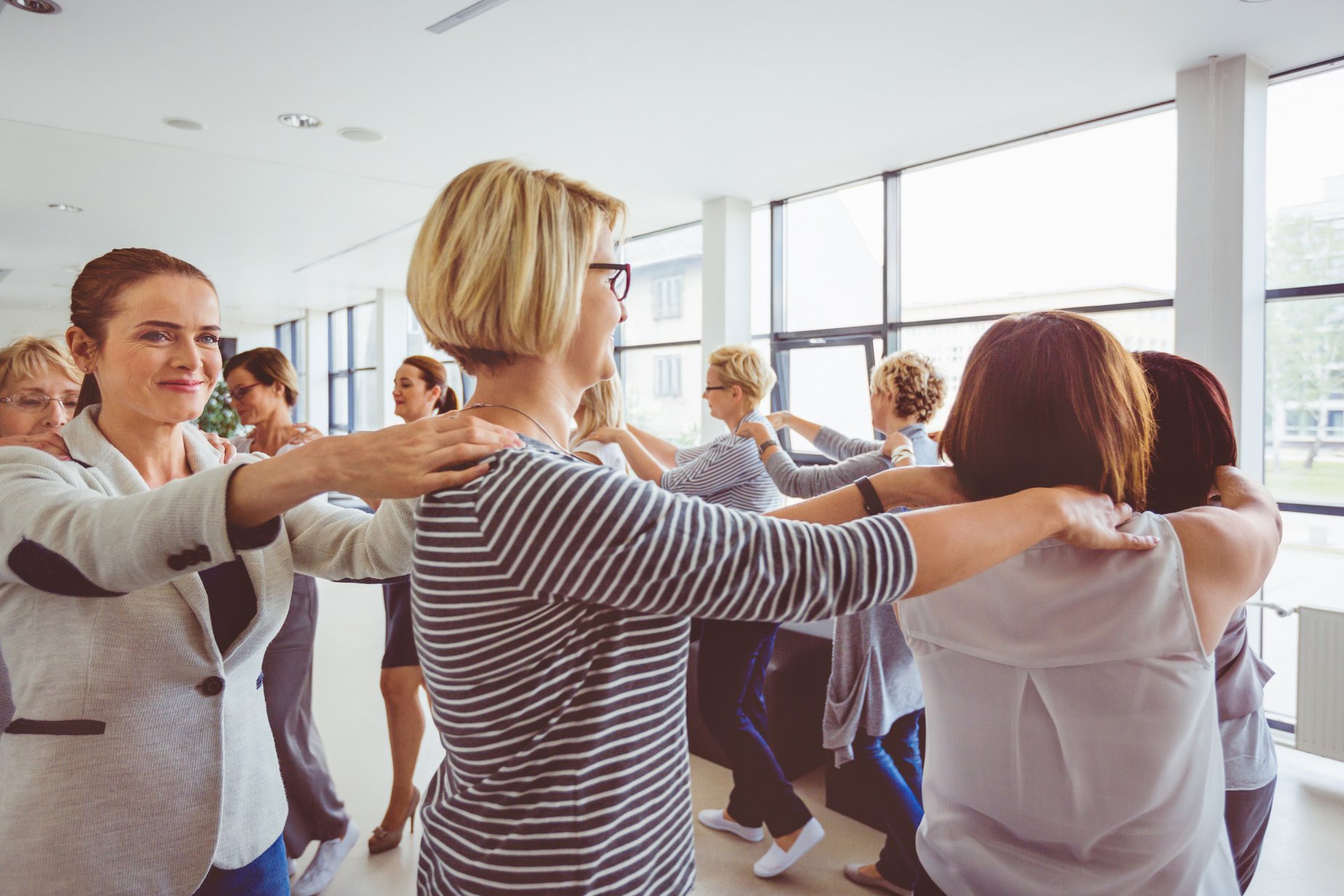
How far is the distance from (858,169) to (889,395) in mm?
3704

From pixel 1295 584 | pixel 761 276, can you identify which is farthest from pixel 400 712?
pixel 761 276

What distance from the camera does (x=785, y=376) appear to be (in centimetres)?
713

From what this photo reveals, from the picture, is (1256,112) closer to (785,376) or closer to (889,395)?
(889,395)

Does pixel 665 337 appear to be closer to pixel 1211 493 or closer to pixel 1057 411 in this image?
pixel 1211 493

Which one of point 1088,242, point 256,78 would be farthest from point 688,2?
point 1088,242

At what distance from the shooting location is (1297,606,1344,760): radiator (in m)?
3.65

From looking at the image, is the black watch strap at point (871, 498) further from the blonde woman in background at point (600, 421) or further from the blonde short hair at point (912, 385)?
the blonde woman in background at point (600, 421)

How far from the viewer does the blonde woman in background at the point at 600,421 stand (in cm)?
309

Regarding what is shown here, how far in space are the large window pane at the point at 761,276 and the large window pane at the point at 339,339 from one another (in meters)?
9.42

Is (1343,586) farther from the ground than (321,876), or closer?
farther from the ground

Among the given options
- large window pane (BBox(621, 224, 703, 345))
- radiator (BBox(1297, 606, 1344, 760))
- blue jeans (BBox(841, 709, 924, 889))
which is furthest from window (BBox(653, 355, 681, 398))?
blue jeans (BBox(841, 709, 924, 889))

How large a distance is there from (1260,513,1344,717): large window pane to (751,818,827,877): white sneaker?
295 cm

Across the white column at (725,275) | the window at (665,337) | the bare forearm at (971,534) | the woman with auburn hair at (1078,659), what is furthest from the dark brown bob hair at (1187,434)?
the window at (665,337)

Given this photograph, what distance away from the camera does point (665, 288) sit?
317 inches
